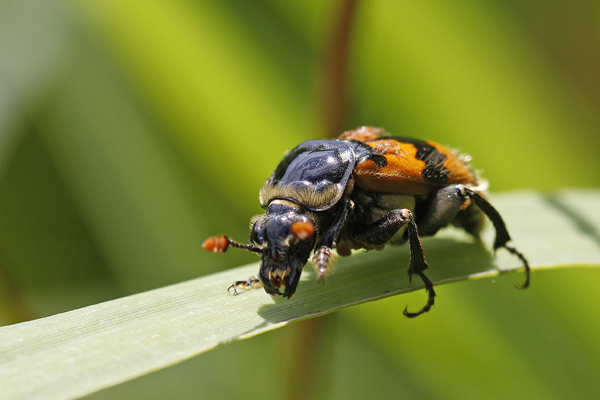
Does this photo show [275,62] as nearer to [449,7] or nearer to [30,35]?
[449,7]

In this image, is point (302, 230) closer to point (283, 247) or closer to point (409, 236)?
point (283, 247)

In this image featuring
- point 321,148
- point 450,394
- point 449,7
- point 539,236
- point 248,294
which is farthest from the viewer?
point 449,7

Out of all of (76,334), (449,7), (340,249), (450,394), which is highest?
(449,7)

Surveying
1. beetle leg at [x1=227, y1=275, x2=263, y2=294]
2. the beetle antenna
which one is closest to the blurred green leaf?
beetle leg at [x1=227, y1=275, x2=263, y2=294]

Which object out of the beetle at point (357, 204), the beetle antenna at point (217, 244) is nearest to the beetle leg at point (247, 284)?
the beetle at point (357, 204)

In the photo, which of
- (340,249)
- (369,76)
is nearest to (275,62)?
(369,76)

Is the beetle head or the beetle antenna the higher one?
the beetle antenna

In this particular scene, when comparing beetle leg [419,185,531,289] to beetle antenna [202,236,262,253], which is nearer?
beetle antenna [202,236,262,253]

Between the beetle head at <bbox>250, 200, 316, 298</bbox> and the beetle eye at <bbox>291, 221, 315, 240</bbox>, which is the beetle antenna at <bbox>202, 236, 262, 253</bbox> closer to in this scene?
the beetle head at <bbox>250, 200, 316, 298</bbox>
